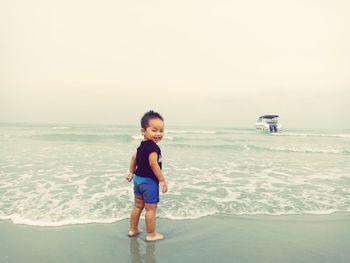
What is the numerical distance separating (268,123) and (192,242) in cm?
5424

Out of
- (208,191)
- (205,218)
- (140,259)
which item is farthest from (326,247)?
(208,191)

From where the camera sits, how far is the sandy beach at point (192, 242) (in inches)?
123

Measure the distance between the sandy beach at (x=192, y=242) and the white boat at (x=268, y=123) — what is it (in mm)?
51040

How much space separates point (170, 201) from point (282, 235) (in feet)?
7.31

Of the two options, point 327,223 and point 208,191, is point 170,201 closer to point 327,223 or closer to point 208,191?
point 208,191

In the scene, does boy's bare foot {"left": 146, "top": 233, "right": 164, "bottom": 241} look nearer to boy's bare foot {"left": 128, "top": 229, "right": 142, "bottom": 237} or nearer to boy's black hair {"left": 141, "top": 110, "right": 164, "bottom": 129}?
boy's bare foot {"left": 128, "top": 229, "right": 142, "bottom": 237}

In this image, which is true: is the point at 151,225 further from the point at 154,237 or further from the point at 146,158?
the point at 146,158

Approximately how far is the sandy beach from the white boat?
51.0m

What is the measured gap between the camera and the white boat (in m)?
53.2

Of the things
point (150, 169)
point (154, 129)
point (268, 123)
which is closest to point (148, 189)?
point (150, 169)

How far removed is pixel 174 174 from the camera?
27.9 feet

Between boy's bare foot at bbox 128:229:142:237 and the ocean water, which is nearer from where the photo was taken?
boy's bare foot at bbox 128:229:142:237

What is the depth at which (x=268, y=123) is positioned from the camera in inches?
2163

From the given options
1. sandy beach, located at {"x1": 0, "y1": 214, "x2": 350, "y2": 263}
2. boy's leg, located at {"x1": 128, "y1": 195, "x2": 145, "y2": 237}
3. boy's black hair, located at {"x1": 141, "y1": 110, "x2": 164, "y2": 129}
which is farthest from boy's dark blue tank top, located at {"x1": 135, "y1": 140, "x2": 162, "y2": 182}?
sandy beach, located at {"x1": 0, "y1": 214, "x2": 350, "y2": 263}
